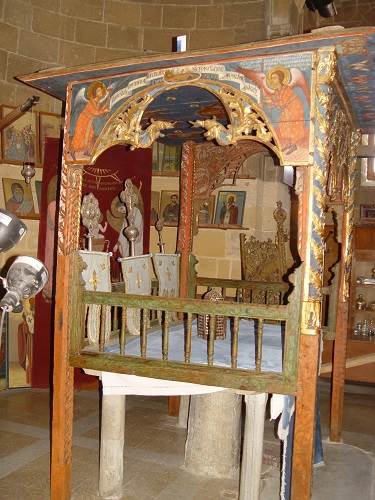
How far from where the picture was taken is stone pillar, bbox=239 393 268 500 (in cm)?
347

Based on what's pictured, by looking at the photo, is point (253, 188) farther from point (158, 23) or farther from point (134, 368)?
point (134, 368)

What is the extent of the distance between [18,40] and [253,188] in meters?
3.70

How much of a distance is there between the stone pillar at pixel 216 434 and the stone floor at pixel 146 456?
113 mm

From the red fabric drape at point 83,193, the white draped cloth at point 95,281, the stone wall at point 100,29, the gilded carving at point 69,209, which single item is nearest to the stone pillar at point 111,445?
the white draped cloth at point 95,281

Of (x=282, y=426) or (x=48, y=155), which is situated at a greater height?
(x=48, y=155)

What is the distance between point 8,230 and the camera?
2.35 metres

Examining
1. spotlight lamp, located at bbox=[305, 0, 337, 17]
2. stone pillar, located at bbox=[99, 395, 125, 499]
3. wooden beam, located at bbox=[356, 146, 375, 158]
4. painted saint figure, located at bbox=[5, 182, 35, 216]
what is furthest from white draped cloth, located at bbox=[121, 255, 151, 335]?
spotlight lamp, located at bbox=[305, 0, 337, 17]

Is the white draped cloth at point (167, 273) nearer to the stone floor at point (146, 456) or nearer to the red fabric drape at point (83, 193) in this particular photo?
the stone floor at point (146, 456)

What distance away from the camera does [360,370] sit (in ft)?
24.1

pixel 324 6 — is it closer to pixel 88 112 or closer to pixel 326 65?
pixel 326 65

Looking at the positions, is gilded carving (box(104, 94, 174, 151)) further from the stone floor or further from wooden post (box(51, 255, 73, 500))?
the stone floor

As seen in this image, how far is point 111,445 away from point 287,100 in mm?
2679

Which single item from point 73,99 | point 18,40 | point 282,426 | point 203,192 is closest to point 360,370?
point 203,192

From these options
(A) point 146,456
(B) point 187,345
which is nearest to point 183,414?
(A) point 146,456
